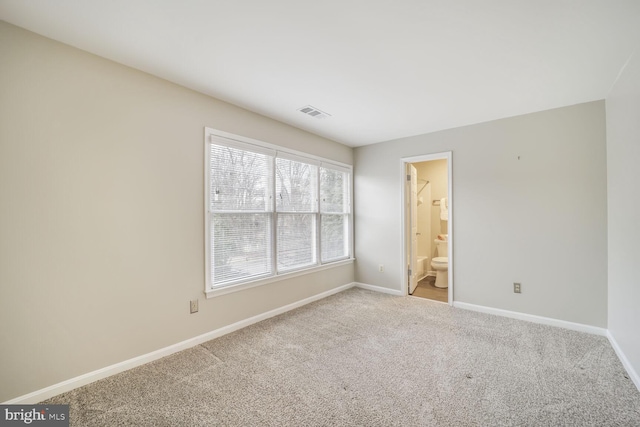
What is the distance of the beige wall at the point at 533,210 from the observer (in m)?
2.92

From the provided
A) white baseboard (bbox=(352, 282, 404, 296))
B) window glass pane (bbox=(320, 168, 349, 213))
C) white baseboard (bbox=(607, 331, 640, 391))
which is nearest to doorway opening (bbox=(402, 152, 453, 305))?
white baseboard (bbox=(352, 282, 404, 296))

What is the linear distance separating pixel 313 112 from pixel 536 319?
11.6 feet

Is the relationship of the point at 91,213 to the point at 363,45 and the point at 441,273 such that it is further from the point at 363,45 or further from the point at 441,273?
the point at 441,273

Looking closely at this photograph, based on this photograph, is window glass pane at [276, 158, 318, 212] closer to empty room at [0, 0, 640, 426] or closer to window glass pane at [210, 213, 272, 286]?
empty room at [0, 0, 640, 426]

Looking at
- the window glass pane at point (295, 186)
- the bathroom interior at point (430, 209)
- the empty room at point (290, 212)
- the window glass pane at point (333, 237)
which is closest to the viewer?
the empty room at point (290, 212)

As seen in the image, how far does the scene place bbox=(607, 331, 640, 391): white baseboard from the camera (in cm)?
199

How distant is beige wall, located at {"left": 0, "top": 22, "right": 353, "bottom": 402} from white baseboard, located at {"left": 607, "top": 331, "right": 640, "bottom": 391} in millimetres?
3434

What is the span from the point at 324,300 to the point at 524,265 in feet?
8.44

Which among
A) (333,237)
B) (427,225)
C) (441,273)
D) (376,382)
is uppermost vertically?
(427,225)

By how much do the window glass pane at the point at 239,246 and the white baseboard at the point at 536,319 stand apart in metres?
2.68

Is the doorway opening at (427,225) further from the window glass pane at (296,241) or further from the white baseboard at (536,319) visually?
the window glass pane at (296,241)

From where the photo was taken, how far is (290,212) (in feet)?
12.0
